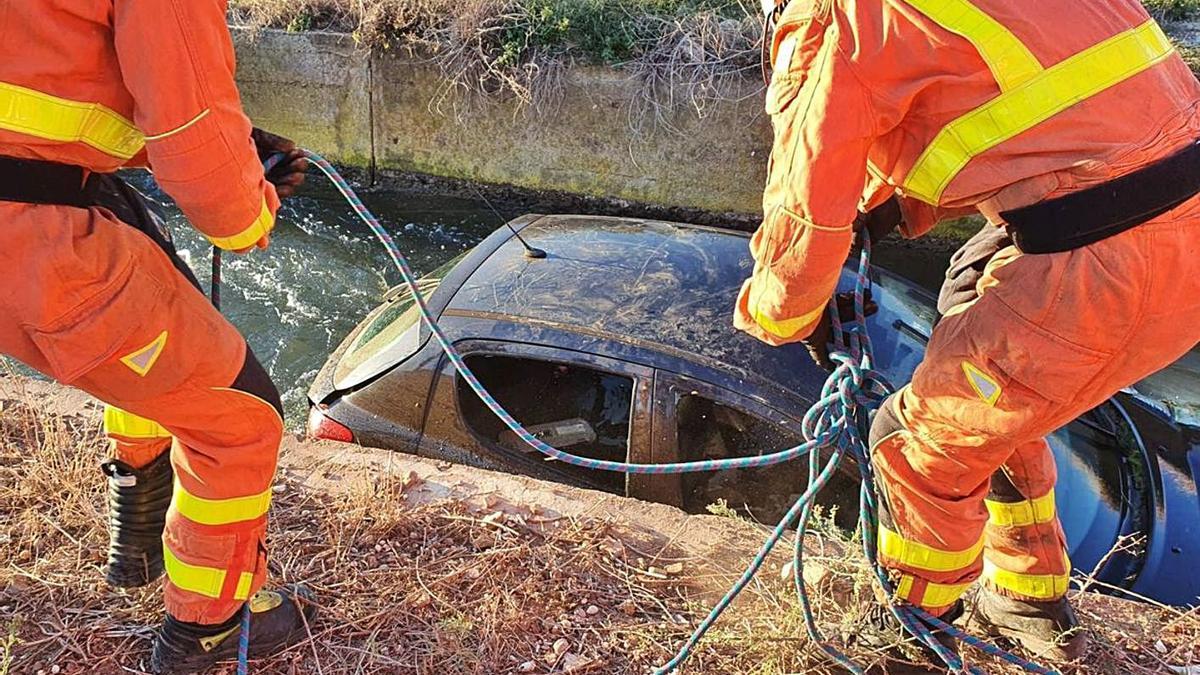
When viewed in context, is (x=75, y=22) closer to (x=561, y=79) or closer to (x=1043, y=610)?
(x=1043, y=610)

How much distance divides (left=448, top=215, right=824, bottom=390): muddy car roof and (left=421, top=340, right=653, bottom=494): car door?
169 millimetres

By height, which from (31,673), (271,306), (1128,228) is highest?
Result: (1128,228)

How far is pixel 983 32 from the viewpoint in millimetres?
1797

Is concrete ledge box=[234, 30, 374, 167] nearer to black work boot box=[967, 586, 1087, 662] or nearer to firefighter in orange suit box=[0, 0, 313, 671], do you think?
firefighter in orange suit box=[0, 0, 313, 671]

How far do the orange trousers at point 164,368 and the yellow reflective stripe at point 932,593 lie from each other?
176 cm

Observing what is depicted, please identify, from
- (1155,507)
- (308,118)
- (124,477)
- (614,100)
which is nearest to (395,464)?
(124,477)

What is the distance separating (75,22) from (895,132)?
176cm

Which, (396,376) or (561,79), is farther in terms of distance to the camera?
(561,79)

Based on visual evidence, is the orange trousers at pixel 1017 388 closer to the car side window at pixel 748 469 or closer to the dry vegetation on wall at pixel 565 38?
the car side window at pixel 748 469

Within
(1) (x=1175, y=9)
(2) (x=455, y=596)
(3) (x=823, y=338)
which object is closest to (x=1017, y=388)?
(3) (x=823, y=338)

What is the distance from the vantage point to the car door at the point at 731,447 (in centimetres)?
324

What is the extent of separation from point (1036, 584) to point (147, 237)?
2598mm

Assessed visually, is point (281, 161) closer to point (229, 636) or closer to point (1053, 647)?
point (229, 636)

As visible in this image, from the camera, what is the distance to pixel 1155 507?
3.29m
